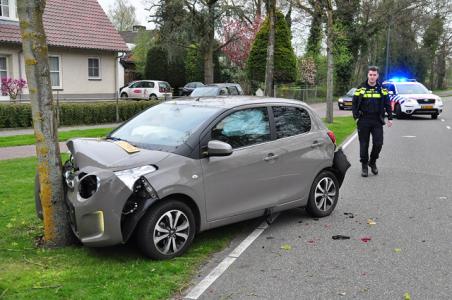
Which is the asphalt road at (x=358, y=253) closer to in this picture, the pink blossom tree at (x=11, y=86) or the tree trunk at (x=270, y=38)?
the tree trunk at (x=270, y=38)

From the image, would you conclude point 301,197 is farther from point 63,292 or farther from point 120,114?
point 120,114

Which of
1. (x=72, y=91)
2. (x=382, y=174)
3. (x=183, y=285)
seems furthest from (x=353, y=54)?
(x=183, y=285)

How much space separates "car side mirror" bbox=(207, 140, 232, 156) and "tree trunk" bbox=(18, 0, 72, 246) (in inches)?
60.6

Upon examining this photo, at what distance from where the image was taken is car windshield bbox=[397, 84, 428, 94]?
25.6m

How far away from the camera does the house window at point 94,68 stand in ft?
91.2

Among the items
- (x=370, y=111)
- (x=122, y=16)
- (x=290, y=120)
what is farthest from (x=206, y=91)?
(x=122, y=16)

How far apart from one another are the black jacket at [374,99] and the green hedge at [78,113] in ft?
30.4

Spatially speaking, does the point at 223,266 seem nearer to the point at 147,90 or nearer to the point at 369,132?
the point at 369,132

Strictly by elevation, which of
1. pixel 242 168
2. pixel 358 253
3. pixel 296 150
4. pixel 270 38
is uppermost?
pixel 270 38

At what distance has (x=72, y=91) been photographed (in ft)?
88.4

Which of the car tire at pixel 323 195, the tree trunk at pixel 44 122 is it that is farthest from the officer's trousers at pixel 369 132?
the tree trunk at pixel 44 122

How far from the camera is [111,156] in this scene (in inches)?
200

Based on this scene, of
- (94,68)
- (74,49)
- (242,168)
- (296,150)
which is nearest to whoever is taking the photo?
(242,168)

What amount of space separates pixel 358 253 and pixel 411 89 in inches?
875
